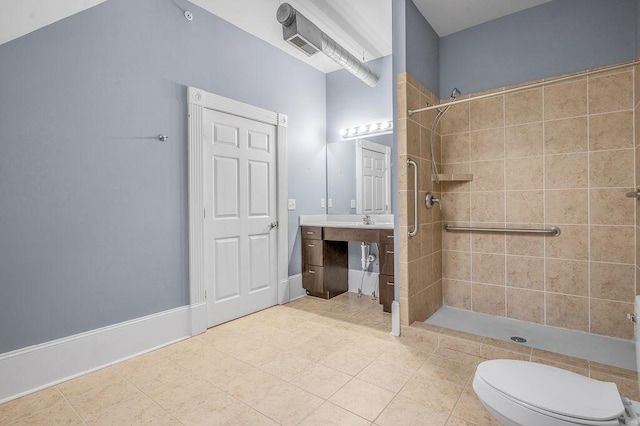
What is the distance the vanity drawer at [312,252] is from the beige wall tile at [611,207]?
7.66 feet

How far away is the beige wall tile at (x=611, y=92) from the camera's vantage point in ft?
7.06

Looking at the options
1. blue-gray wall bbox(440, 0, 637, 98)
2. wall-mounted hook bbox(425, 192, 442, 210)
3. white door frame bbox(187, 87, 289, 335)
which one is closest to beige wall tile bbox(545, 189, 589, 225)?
wall-mounted hook bbox(425, 192, 442, 210)

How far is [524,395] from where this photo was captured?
3.56ft

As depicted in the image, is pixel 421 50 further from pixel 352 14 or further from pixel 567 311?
pixel 567 311

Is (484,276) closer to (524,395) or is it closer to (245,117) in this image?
(524,395)

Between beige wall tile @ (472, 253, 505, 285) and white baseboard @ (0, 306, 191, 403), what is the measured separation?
2454mm

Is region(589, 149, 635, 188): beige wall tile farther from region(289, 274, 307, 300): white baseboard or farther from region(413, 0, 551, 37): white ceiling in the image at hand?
region(289, 274, 307, 300): white baseboard

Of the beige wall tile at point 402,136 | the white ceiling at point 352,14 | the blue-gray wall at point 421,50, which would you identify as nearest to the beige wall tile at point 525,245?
the beige wall tile at point 402,136

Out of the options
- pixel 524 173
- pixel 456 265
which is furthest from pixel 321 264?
pixel 524 173

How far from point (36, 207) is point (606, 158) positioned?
3.71 m

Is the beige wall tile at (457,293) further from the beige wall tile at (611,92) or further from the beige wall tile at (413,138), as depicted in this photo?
the beige wall tile at (611,92)

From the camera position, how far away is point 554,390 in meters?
1.10

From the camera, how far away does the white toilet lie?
3.26 feet

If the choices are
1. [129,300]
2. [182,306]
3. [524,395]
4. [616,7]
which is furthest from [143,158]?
[616,7]
